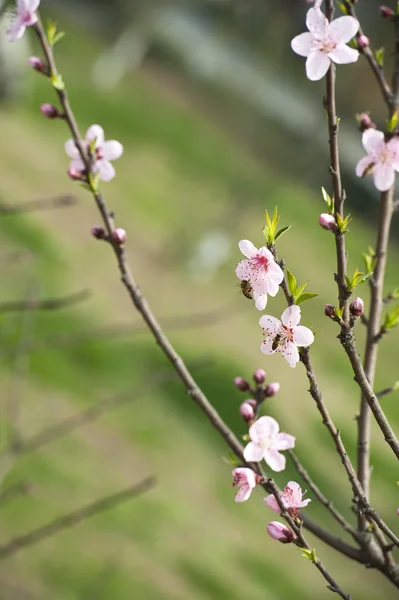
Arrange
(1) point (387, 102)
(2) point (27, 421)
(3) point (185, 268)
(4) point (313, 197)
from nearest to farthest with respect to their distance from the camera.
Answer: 1. (1) point (387, 102)
2. (2) point (27, 421)
3. (3) point (185, 268)
4. (4) point (313, 197)


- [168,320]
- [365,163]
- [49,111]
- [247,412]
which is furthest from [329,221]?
[168,320]

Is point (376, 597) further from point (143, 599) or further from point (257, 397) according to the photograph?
point (257, 397)

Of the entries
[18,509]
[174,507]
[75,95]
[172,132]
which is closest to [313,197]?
[172,132]

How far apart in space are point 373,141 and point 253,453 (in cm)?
25

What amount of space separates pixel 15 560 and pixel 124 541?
0.29 meters

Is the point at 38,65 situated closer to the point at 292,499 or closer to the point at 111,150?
the point at 111,150

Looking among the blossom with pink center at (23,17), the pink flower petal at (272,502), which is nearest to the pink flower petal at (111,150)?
the blossom with pink center at (23,17)

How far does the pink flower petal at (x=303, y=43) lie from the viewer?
569 mm

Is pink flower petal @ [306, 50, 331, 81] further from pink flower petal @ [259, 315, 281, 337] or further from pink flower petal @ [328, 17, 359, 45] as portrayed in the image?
pink flower petal @ [259, 315, 281, 337]

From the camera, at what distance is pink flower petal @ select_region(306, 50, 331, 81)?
0.56 m

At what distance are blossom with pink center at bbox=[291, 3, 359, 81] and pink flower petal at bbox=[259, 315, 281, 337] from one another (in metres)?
0.20

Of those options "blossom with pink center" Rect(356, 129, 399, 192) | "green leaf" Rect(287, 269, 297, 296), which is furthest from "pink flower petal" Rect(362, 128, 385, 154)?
"green leaf" Rect(287, 269, 297, 296)

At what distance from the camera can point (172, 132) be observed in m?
5.85

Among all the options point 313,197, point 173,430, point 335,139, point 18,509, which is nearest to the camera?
point 335,139
